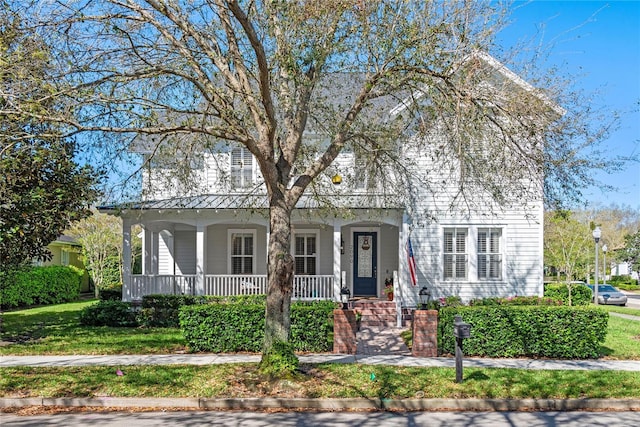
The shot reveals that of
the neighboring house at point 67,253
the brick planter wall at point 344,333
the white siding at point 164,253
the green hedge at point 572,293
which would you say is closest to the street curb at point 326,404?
the brick planter wall at point 344,333

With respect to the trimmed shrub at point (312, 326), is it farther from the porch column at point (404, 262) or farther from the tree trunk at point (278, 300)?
the porch column at point (404, 262)

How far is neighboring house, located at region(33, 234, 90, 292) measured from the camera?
3112 centimetres

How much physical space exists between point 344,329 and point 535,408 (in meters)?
4.43

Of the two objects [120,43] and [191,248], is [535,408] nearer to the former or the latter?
[120,43]

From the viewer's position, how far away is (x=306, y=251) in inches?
781

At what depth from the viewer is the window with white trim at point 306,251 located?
1977cm

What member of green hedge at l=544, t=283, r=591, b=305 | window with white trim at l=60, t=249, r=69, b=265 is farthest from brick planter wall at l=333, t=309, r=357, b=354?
window with white trim at l=60, t=249, r=69, b=265

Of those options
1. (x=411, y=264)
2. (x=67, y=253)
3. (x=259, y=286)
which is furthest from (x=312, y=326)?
(x=67, y=253)

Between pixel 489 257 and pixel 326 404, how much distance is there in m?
11.3

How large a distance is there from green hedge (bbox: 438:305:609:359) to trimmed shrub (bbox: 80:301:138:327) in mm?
9359

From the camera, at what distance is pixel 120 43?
30.7 feet

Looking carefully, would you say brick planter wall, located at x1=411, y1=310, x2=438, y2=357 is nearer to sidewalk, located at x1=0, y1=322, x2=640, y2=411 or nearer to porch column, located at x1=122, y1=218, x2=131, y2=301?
sidewalk, located at x1=0, y1=322, x2=640, y2=411

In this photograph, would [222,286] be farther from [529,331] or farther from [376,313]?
[529,331]

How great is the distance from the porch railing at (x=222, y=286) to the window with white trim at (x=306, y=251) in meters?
1.45
